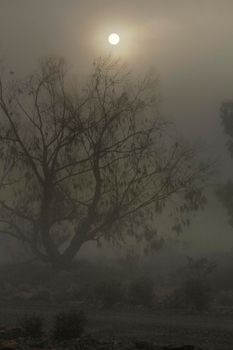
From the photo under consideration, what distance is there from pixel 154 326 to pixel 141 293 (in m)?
9.74

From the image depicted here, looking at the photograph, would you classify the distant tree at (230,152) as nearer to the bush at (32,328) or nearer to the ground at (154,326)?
the ground at (154,326)

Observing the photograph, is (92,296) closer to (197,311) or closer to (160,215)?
(197,311)

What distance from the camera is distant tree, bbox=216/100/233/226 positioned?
44531 mm

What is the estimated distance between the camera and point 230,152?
4772 centimetres

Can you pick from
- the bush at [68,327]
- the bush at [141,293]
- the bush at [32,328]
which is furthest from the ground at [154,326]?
the bush at [141,293]

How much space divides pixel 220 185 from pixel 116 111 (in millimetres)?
11820

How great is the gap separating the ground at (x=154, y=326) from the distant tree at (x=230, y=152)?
20.0m

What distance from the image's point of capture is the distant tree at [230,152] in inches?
1753

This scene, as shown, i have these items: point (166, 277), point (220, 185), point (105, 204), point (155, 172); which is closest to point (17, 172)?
point (105, 204)

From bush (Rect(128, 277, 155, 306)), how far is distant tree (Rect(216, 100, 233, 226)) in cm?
1529

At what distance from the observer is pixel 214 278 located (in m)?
37.9

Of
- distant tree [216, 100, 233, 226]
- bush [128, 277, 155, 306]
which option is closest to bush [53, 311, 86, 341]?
bush [128, 277, 155, 306]

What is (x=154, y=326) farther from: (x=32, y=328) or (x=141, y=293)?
(x=141, y=293)

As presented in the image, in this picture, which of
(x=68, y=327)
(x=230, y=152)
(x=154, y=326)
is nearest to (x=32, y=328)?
(x=68, y=327)
